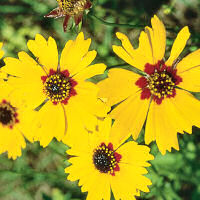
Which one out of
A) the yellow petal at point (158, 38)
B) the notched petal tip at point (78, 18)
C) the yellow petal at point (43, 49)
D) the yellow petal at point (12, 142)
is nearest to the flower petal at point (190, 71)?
the yellow petal at point (158, 38)

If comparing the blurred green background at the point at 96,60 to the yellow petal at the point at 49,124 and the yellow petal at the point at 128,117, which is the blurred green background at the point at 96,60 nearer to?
the yellow petal at the point at 49,124

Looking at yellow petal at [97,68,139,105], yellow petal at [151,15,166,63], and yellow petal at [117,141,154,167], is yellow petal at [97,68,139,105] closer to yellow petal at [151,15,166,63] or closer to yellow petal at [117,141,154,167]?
yellow petal at [151,15,166,63]

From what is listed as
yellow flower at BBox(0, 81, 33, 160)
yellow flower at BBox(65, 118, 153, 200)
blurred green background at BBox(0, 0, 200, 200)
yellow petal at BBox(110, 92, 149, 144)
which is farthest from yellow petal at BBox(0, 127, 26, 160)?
yellow petal at BBox(110, 92, 149, 144)

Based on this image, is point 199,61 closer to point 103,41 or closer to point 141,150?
point 141,150

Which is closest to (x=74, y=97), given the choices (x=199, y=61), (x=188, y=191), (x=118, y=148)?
(x=118, y=148)

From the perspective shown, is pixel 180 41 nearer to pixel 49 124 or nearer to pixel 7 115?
pixel 49 124

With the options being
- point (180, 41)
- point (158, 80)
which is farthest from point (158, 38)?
point (158, 80)

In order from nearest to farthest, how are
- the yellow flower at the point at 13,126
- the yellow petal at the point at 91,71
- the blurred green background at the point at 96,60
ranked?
the yellow petal at the point at 91,71
the yellow flower at the point at 13,126
the blurred green background at the point at 96,60
